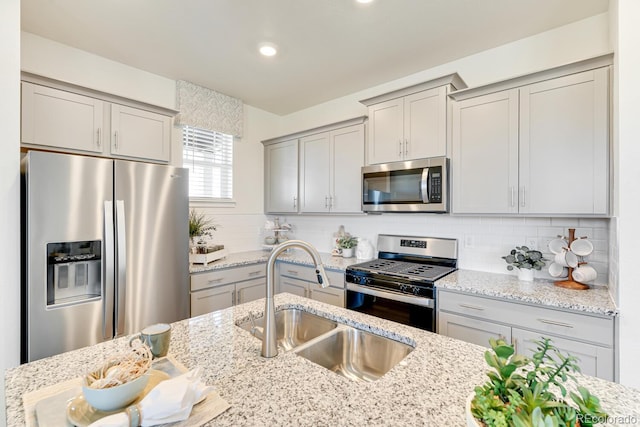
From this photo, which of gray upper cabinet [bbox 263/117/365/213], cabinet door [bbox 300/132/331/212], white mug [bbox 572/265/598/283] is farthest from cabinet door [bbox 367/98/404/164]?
white mug [bbox 572/265/598/283]

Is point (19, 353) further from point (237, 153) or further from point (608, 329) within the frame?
point (608, 329)

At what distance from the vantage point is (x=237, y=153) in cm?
371

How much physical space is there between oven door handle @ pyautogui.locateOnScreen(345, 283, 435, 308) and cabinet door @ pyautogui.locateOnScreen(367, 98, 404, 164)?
1141 millimetres

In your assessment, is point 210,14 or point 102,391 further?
point 210,14

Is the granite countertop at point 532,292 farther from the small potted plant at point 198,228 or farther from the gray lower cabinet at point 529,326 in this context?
the small potted plant at point 198,228

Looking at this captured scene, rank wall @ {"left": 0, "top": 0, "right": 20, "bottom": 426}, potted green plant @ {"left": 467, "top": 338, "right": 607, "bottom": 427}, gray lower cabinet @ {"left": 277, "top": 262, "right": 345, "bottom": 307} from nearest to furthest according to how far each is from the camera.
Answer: potted green plant @ {"left": 467, "top": 338, "right": 607, "bottom": 427} < wall @ {"left": 0, "top": 0, "right": 20, "bottom": 426} < gray lower cabinet @ {"left": 277, "top": 262, "right": 345, "bottom": 307}

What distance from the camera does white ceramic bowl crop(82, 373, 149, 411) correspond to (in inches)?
29.0

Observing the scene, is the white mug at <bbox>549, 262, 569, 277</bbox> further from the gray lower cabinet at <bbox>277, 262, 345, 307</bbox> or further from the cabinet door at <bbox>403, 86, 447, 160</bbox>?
the gray lower cabinet at <bbox>277, 262, 345, 307</bbox>

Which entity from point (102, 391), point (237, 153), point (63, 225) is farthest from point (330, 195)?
point (102, 391)

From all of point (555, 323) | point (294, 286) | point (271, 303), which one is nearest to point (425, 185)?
point (555, 323)

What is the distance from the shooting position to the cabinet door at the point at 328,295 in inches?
109

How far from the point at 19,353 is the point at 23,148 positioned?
Answer: 1.32m

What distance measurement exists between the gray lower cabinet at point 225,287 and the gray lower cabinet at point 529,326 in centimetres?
185

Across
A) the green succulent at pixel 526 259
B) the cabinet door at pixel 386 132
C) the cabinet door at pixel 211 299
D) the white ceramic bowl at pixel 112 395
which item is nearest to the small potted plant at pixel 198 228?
the cabinet door at pixel 211 299
